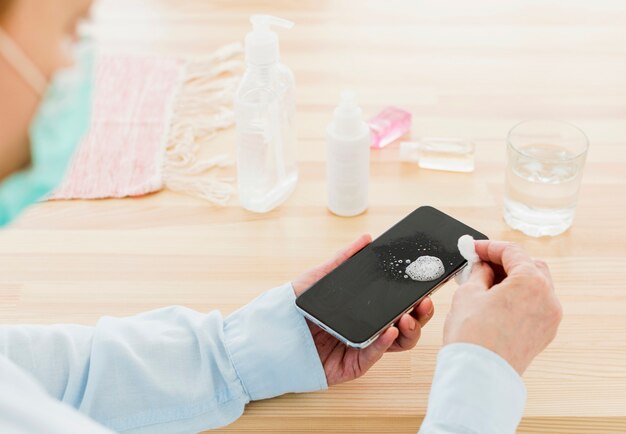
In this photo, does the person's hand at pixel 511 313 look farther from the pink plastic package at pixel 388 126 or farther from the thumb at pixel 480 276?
the pink plastic package at pixel 388 126

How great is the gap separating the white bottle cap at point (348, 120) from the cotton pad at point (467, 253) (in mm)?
226

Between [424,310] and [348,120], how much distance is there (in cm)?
28

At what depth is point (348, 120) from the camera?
1212mm

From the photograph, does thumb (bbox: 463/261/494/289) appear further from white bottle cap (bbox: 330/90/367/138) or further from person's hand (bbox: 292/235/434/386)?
white bottle cap (bbox: 330/90/367/138)

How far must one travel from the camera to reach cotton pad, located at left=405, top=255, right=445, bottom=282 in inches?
42.2

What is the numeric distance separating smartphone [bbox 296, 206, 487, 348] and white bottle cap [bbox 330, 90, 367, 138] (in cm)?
14

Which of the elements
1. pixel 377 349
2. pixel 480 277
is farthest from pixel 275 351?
pixel 480 277

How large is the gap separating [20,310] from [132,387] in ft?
0.72

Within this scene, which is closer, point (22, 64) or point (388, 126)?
point (22, 64)

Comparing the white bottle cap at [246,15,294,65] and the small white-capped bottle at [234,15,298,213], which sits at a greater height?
the white bottle cap at [246,15,294,65]

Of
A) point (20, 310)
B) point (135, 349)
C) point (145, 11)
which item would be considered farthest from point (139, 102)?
point (135, 349)

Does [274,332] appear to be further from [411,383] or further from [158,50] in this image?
[158,50]

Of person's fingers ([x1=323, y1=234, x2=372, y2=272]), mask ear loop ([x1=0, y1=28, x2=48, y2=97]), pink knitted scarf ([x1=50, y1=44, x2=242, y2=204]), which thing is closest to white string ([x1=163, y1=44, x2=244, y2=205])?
pink knitted scarf ([x1=50, y1=44, x2=242, y2=204])

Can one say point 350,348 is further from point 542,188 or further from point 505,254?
point 542,188
